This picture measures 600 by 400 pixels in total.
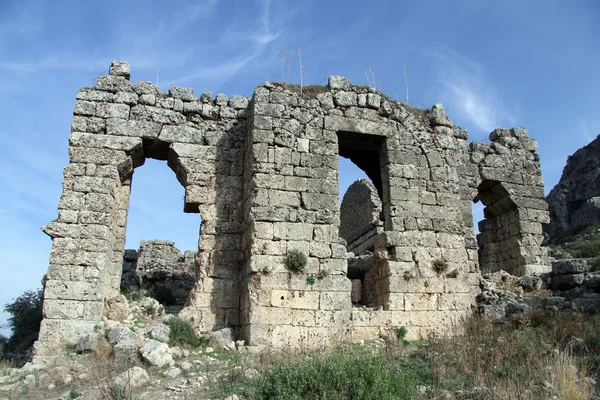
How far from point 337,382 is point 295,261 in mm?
3305

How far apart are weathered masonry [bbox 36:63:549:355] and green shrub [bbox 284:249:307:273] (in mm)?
92

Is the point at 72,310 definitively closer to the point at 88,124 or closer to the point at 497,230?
the point at 88,124

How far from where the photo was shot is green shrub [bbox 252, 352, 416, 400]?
482 cm

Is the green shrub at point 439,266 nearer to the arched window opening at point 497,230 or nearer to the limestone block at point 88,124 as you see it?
the arched window opening at point 497,230

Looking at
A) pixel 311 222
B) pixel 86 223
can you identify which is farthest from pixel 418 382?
pixel 86 223

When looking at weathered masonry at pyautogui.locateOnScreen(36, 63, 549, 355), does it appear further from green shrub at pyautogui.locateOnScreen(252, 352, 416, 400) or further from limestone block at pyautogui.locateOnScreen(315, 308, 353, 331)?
green shrub at pyautogui.locateOnScreen(252, 352, 416, 400)

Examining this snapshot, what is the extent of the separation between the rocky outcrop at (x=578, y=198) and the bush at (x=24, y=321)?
21.8 m

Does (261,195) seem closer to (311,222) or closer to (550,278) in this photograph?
(311,222)

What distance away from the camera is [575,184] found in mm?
27125

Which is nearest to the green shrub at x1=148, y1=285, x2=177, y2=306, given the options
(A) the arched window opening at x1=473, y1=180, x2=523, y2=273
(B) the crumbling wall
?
(B) the crumbling wall

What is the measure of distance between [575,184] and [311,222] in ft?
77.2

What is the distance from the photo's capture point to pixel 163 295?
10336mm

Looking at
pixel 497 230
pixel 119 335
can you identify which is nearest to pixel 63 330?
pixel 119 335

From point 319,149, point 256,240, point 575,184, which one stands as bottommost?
point 256,240
